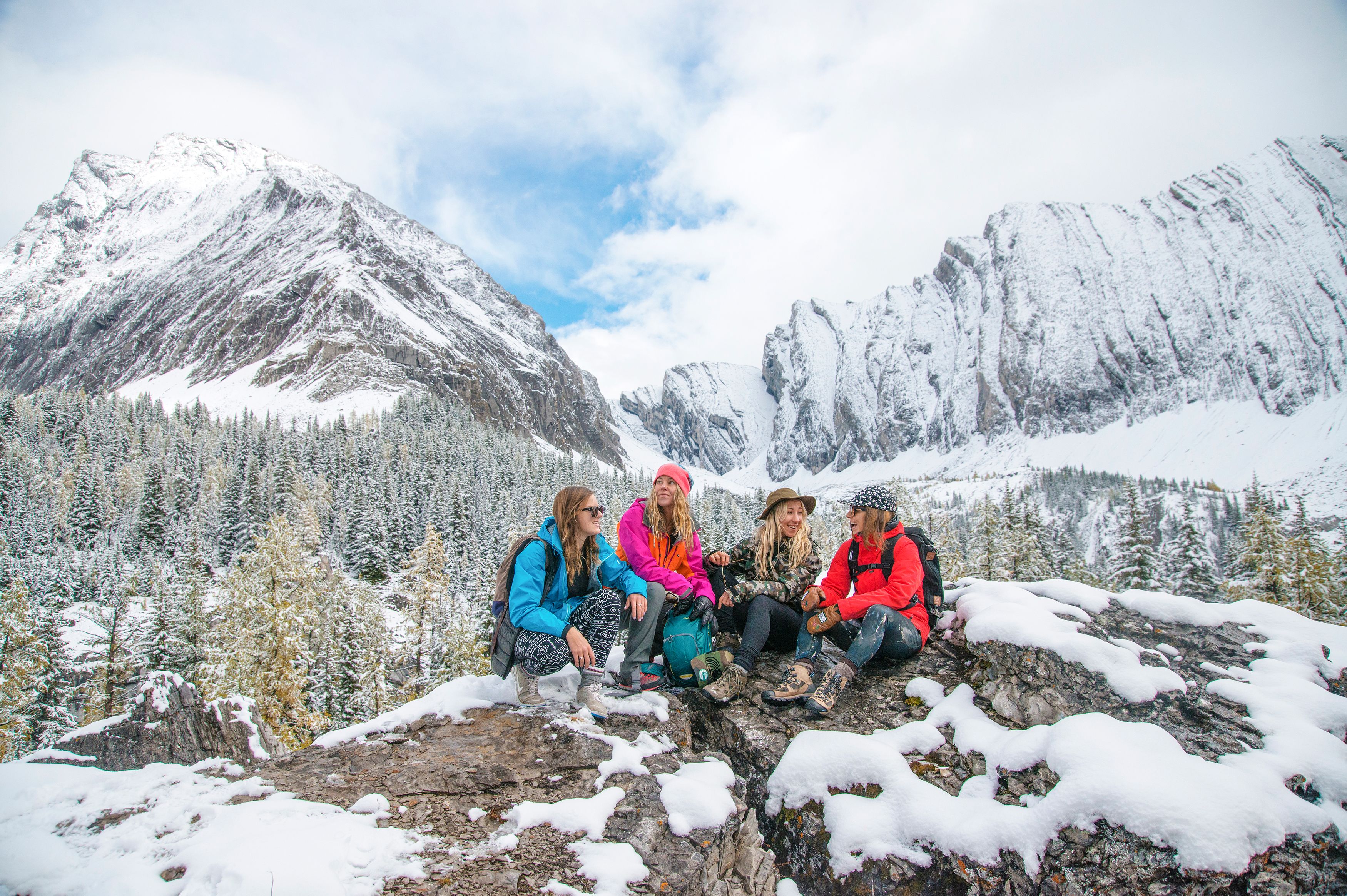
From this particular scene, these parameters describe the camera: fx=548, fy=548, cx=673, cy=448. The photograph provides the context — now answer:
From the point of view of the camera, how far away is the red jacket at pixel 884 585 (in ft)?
19.2


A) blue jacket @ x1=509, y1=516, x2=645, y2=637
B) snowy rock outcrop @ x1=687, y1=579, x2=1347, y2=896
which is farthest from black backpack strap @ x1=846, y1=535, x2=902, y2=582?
blue jacket @ x1=509, y1=516, x2=645, y2=637

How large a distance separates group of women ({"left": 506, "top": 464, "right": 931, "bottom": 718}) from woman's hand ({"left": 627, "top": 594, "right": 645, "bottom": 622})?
0.01 metres

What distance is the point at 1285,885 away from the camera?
3.10 metres

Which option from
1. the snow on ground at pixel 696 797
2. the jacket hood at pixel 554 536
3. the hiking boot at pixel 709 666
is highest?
the jacket hood at pixel 554 536

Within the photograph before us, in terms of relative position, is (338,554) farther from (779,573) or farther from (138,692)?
(779,573)

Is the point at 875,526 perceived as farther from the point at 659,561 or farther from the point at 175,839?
the point at 175,839

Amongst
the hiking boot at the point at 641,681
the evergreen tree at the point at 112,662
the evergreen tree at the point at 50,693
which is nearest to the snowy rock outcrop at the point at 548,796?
the hiking boot at the point at 641,681

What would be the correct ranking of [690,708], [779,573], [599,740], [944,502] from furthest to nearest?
[944,502] → [779,573] → [690,708] → [599,740]

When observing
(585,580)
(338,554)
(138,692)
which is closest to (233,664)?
(138,692)

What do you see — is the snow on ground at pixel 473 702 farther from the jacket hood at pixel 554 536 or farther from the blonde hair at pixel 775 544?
the blonde hair at pixel 775 544

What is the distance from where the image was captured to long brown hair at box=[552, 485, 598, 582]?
574 cm

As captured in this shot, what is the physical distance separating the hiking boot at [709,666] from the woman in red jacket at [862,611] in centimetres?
51

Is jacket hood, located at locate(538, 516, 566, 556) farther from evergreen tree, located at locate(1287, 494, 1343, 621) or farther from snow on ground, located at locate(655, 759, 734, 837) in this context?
evergreen tree, located at locate(1287, 494, 1343, 621)

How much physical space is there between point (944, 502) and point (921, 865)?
160367mm
